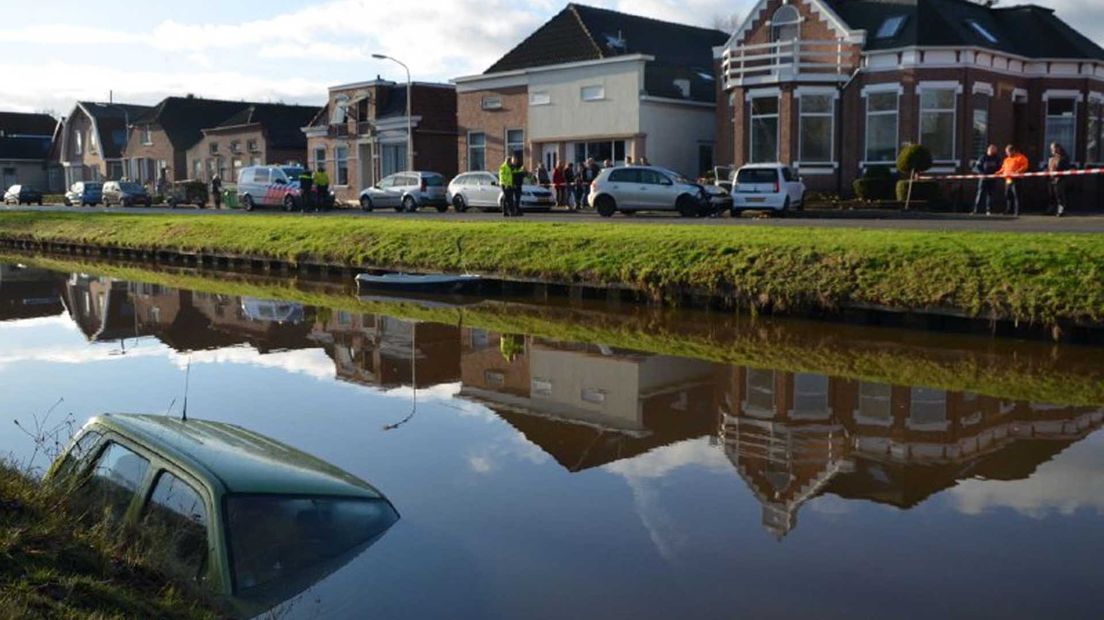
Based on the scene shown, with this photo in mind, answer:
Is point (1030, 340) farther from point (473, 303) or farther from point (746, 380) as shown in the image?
point (473, 303)

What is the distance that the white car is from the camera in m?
29.7

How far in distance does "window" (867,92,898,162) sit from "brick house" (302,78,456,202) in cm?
2250

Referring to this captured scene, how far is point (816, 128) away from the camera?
35438 mm

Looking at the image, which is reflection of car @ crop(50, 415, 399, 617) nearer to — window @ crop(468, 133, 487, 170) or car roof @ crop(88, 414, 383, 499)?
car roof @ crop(88, 414, 383, 499)

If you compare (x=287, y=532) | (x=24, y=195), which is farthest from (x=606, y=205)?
(x=24, y=195)

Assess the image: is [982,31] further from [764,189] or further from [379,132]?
[379,132]

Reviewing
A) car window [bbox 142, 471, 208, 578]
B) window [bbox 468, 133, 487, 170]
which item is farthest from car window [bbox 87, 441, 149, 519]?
window [bbox 468, 133, 487, 170]

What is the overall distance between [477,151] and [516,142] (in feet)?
7.96

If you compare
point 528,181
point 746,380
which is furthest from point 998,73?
point 746,380

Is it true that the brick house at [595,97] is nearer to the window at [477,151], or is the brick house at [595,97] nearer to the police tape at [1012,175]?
the window at [477,151]

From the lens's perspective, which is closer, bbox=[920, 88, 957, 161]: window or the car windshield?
the car windshield

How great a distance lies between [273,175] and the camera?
44.0m

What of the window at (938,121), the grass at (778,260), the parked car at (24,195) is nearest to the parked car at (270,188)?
the grass at (778,260)

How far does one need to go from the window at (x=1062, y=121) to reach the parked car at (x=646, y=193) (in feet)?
44.0
